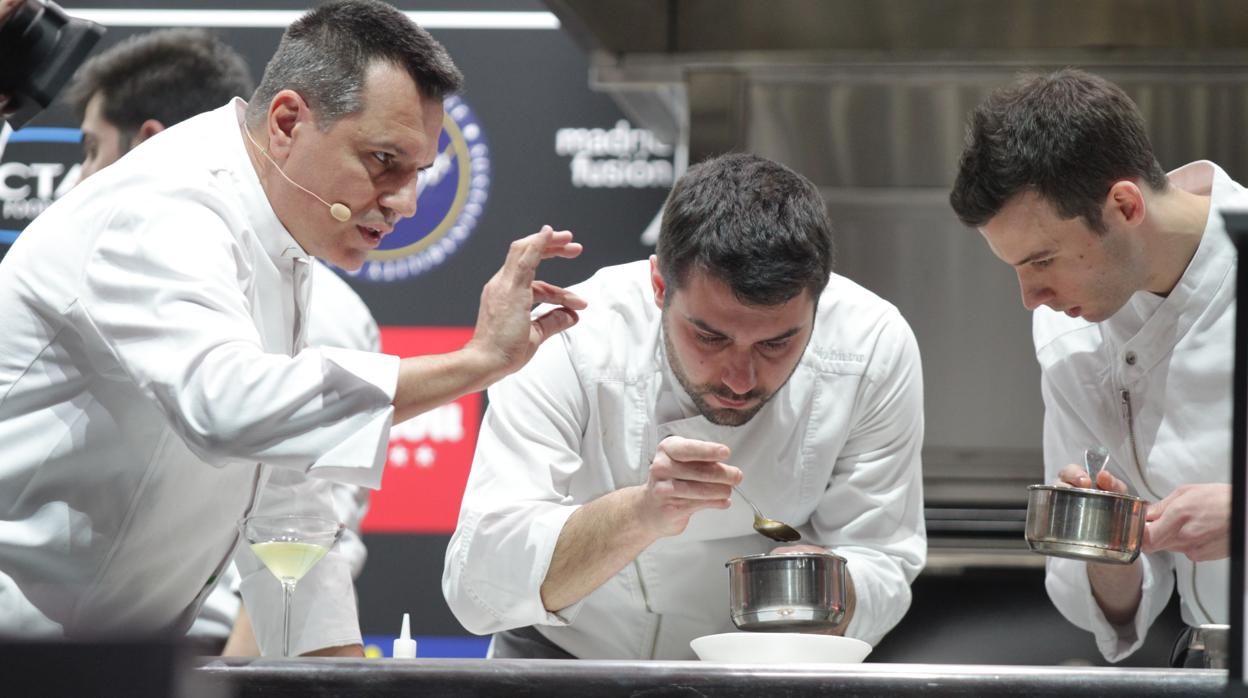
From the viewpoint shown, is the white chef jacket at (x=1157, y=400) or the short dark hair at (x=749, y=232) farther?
the white chef jacket at (x=1157, y=400)

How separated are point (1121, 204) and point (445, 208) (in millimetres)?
2219

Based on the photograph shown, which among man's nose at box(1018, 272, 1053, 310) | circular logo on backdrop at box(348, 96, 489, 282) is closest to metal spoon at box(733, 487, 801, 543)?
man's nose at box(1018, 272, 1053, 310)

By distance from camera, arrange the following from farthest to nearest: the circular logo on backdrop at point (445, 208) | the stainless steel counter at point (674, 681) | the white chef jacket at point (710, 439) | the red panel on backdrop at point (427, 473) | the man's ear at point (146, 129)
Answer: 1. the circular logo on backdrop at point (445, 208)
2. the red panel on backdrop at point (427, 473)
3. the man's ear at point (146, 129)
4. the white chef jacket at point (710, 439)
5. the stainless steel counter at point (674, 681)

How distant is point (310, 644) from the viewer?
220 centimetres

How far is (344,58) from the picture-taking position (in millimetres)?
2012

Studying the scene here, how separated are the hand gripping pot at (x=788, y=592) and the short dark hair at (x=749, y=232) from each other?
405 mm

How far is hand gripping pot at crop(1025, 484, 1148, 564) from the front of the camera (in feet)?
6.24

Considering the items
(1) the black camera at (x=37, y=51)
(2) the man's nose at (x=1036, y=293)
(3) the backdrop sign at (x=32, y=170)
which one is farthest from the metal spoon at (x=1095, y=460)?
(3) the backdrop sign at (x=32, y=170)

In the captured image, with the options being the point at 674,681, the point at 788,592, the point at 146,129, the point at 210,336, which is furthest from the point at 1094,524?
the point at 146,129

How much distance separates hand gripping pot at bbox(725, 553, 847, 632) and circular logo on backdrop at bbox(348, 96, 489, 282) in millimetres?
2273

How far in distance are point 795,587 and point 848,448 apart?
0.54 m

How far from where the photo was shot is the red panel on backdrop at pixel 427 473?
3.89 metres

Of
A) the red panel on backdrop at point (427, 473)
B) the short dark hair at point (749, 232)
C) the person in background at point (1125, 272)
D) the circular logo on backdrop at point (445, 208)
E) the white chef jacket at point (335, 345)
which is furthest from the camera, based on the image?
the circular logo on backdrop at point (445, 208)

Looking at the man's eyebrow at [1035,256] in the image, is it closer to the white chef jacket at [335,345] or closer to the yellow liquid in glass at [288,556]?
the yellow liquid in glass at [288,556]
